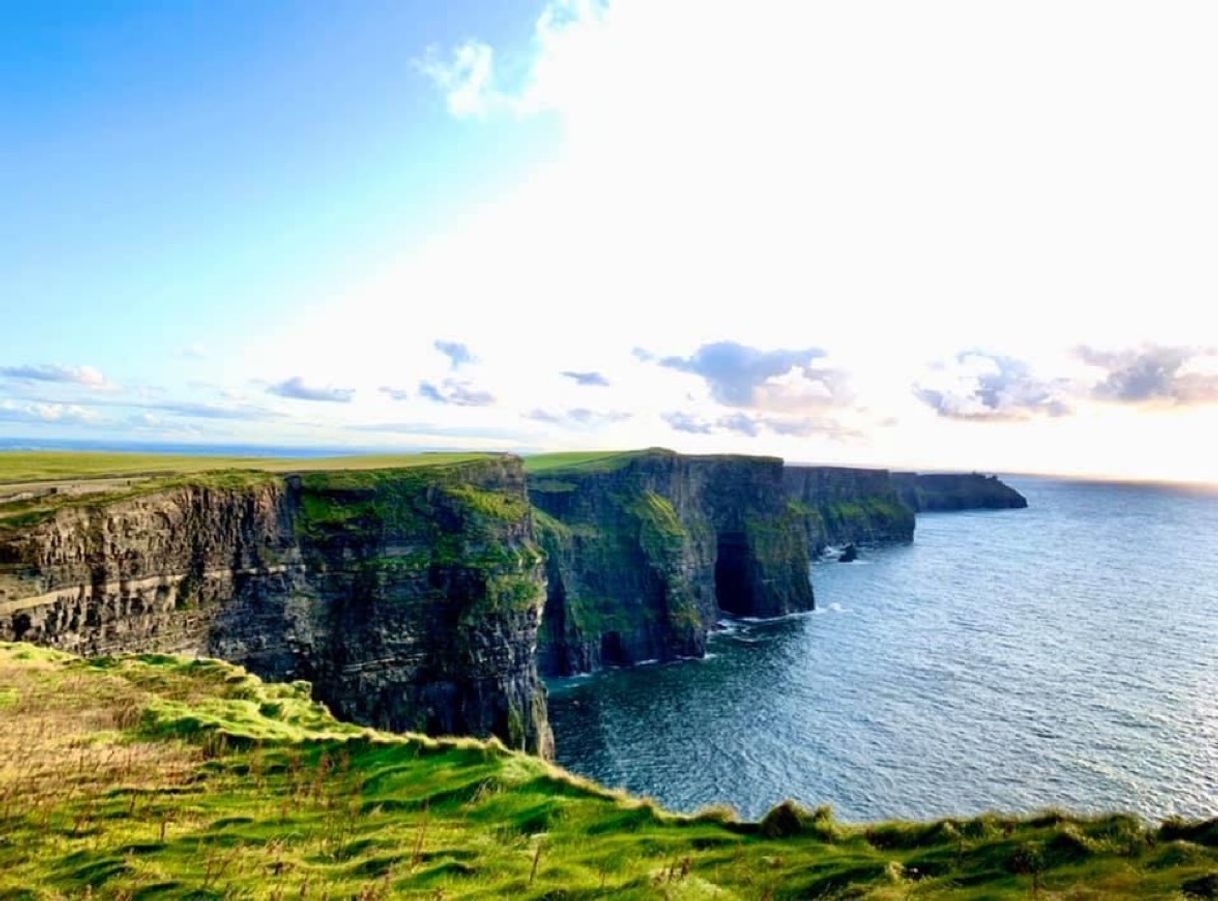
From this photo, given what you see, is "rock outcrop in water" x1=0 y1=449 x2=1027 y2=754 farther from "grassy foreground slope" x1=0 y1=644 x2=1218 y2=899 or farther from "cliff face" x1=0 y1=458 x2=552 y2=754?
"grassy foreground slope" x1=0 y1=644 x2=1218 y2=899

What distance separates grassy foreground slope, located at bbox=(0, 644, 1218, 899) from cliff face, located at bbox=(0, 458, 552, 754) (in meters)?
27.9

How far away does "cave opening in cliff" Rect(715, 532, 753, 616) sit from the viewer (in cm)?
13150

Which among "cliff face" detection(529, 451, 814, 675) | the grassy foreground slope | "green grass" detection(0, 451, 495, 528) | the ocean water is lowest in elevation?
the ocean water

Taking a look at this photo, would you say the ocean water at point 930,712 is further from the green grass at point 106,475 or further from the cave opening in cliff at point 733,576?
the green grass at point 106,475

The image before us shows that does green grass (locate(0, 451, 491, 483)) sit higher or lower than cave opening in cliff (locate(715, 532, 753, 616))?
higher

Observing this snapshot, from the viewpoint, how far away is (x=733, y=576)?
136 m

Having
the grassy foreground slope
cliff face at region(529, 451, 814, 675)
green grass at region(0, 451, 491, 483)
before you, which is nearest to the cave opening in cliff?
cliff face at region(529, 451, 814, 675)

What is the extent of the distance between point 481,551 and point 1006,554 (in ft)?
540

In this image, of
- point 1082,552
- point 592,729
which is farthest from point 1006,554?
point 592,729

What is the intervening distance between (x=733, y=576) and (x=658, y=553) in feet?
103

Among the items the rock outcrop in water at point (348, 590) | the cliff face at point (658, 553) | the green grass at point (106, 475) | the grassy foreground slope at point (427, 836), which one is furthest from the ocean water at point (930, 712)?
the grassy foreground slope at point (427, 836)

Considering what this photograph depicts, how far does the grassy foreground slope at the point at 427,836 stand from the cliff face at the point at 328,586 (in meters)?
27.9

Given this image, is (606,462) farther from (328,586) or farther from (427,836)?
(427,836)

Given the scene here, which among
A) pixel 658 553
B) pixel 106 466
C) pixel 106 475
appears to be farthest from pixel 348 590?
pixel 658 553
